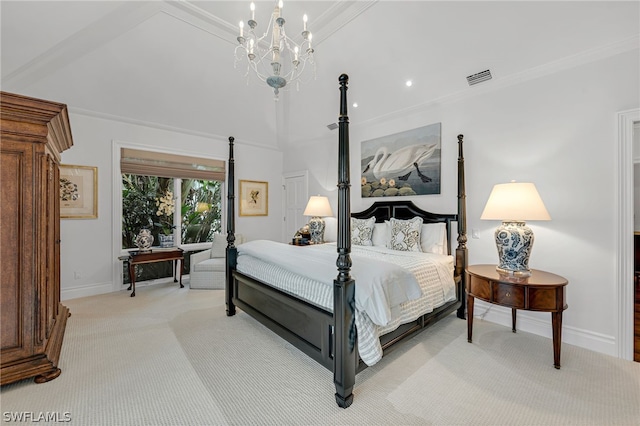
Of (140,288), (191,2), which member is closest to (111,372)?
(140,288)

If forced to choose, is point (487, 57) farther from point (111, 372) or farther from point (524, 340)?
A: point (111, 372)

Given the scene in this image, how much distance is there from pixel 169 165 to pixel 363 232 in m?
3.54

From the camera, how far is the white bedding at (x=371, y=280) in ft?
6.17

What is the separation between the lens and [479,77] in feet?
10.1

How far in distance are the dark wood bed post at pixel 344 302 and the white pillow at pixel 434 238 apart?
187 centimetres

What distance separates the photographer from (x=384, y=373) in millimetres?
2156

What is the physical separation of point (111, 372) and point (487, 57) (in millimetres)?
4601

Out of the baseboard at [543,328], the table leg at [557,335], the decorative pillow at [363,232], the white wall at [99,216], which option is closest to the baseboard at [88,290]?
the white wall at [99,216]

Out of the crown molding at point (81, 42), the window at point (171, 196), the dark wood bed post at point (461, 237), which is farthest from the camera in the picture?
the window at point (171, 196)

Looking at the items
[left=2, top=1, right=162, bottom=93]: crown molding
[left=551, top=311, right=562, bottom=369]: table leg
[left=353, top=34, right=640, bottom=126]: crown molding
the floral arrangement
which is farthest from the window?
[left=551, top=311, right=562, bottom=369]: table leg

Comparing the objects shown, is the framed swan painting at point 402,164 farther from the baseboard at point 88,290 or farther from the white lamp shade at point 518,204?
the baseboard at point 88,290

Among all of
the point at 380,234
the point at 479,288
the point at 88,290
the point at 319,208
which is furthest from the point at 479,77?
the point at 88,290

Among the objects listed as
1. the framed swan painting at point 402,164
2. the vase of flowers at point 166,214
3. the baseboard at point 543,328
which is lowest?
the baseboard at point 543,328

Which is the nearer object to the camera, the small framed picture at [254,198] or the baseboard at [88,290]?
the baseboard at [88,290]
